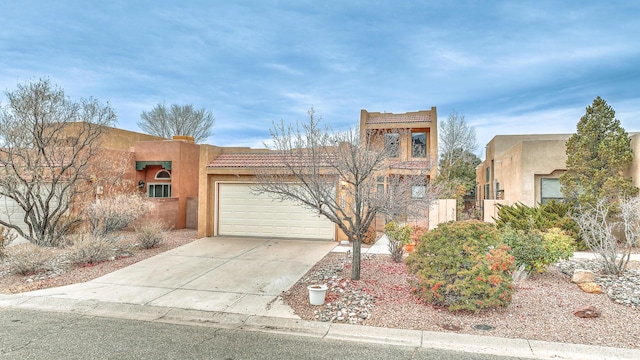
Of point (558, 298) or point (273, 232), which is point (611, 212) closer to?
point (558, 298)

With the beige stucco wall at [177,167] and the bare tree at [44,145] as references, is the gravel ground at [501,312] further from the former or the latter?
the beige stucco wall at [177,167]

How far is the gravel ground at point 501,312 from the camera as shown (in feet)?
18.4

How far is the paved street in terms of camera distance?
5133 millimetres

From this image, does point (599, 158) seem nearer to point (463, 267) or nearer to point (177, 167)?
point (463, 267)

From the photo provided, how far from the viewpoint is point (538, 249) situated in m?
8.03

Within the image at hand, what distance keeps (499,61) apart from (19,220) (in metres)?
20.1

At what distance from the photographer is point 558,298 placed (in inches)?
276

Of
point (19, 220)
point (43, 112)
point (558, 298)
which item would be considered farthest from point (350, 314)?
point (19, 220)

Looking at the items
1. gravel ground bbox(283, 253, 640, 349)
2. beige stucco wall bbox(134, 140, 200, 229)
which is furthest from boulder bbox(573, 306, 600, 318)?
beige stucco wall bbox(134, 140, 200, 229)

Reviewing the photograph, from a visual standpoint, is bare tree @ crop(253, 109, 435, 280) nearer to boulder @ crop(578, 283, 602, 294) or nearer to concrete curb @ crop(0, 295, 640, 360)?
concrete curb @ crop(0, 295, 640, 360)

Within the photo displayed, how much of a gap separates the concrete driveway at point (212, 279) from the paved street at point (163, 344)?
98 cm

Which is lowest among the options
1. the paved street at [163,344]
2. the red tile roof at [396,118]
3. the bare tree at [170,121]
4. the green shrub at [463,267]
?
the paved street at [163,344]

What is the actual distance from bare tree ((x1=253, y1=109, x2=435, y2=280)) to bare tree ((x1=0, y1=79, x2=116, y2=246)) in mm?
8211

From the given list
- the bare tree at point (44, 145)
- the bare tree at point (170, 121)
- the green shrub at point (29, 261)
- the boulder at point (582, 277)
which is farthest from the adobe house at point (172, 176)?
the bare tree at point (170, 121)
